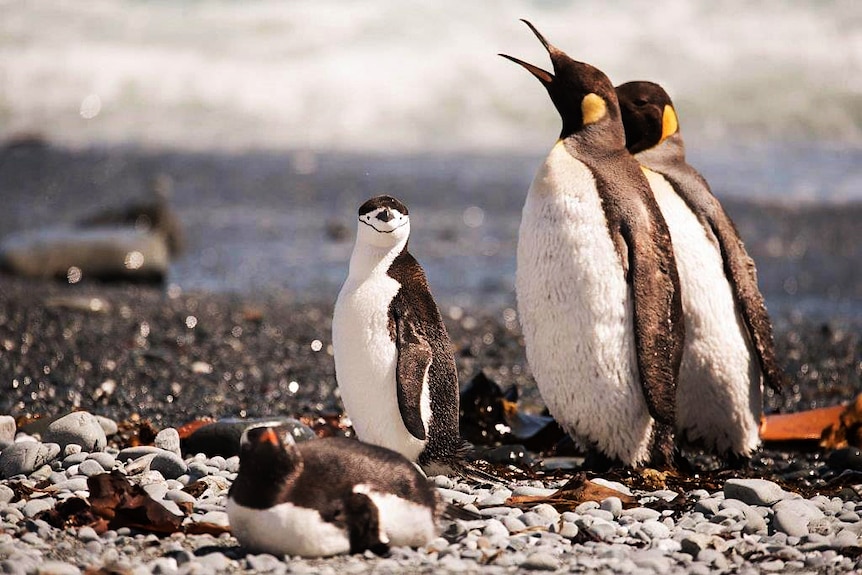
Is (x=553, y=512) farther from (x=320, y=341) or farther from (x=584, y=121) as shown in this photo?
(x=320, y=341)

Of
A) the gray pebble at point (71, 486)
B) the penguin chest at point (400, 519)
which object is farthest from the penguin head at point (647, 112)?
the gray pebble at point (71, 486)

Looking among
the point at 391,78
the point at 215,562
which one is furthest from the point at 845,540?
the point at 391,78

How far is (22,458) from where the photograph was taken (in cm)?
477

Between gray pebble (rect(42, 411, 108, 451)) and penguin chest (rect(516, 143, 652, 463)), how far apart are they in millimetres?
1910

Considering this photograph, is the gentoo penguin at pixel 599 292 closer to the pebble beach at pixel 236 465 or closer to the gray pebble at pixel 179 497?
the pebble beach at pixel 236 465

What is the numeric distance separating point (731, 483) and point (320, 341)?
13.3 feet

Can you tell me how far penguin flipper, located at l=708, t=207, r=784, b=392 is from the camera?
5.51m

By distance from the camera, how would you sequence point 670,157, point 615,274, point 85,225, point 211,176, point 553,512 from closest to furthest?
point 553,512 < point 615,274 < point 670,157 < point 85,225 < point 211,176

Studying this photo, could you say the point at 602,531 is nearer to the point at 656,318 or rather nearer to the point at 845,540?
the point at 845,540

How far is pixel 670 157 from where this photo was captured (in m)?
5.78

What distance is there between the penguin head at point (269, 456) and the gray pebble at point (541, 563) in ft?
2.52

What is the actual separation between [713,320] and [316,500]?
2.40 m

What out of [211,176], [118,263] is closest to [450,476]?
[118,263]

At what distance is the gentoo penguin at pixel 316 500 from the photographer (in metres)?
3.68
